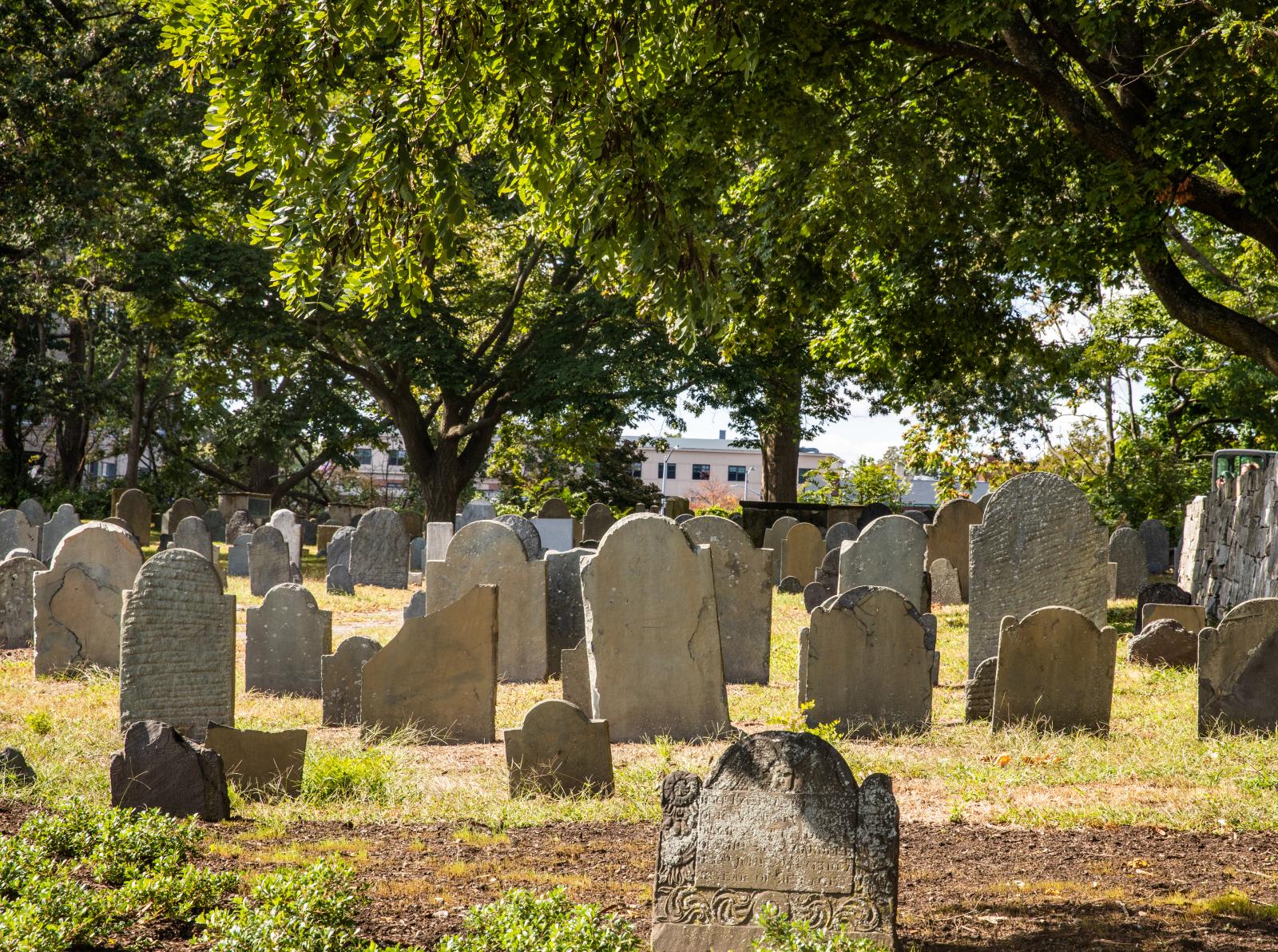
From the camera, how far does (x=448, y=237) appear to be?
570cm

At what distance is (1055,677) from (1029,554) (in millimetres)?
2302

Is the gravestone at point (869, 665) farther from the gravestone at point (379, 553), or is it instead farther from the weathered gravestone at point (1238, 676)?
the gravestone at point (379, 553)

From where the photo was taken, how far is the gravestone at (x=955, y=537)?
16531 millimetres

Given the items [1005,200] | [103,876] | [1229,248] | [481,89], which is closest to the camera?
[103,876]

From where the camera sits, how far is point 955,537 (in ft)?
54.6

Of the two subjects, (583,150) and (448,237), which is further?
(583,150)

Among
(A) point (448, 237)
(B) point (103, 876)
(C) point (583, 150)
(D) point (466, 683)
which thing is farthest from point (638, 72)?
(B) point (103, 876)

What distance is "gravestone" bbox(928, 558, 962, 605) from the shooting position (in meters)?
16.5

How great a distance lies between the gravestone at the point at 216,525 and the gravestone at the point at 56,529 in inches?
286

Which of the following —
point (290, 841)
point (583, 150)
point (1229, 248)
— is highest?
point (1229, 248)

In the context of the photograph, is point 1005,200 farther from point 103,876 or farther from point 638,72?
point 103,876

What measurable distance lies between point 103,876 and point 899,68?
32.6ft

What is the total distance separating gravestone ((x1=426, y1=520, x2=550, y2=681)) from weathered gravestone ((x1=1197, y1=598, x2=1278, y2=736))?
5661 mm

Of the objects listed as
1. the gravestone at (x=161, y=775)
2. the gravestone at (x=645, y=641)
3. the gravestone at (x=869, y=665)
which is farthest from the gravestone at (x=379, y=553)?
the gravestone at (x=161, y=775)
